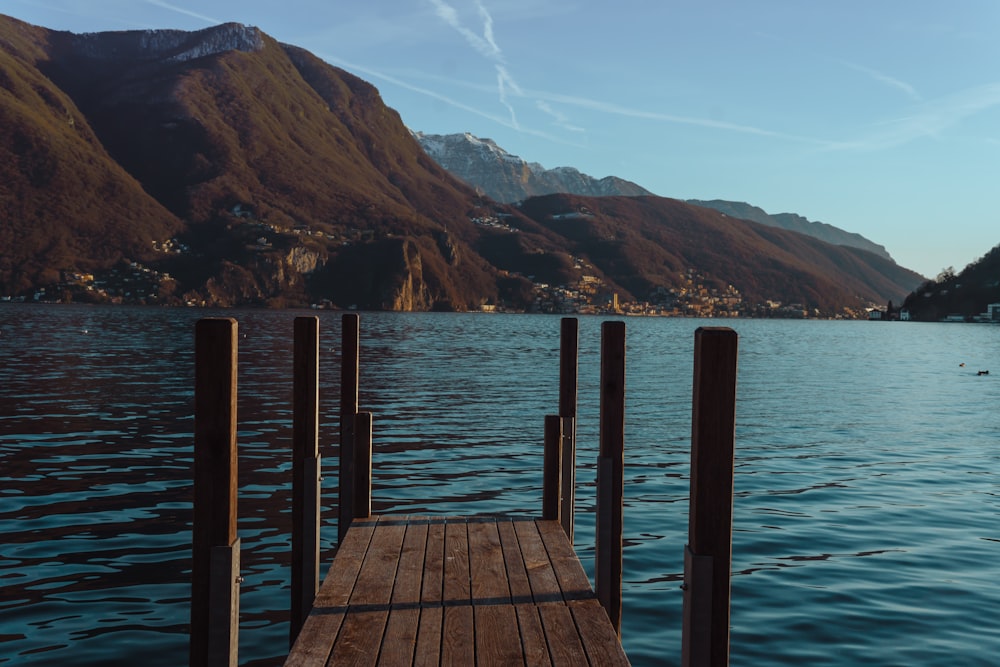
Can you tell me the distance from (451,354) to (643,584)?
176 feet

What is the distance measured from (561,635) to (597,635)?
260 millimetres

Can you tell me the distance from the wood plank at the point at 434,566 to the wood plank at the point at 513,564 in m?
0.61

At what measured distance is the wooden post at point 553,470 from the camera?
9.77m

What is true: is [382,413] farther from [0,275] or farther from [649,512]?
[0,275]

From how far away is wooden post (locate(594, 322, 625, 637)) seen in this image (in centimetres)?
809

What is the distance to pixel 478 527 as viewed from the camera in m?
9.23

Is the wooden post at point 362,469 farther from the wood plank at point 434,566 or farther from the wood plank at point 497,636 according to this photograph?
the wood plank at point 497,636

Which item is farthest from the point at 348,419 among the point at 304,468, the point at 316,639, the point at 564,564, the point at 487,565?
the point at 316,639

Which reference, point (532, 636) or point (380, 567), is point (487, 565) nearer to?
→ point (380, 567)

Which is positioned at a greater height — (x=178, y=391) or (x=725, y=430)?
(x=725, y=430)

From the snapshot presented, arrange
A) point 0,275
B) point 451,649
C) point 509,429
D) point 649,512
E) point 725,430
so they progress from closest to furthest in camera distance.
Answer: point 725,430
point 451,649
point 649,512
point 509,429
point 0,275

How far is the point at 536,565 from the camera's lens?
7.82 metres

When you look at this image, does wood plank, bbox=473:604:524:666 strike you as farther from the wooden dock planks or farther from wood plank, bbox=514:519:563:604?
wood plank, bbox=514:519:563:604

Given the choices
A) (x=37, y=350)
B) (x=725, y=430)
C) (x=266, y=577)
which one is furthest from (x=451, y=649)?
(x=37, y=350)
